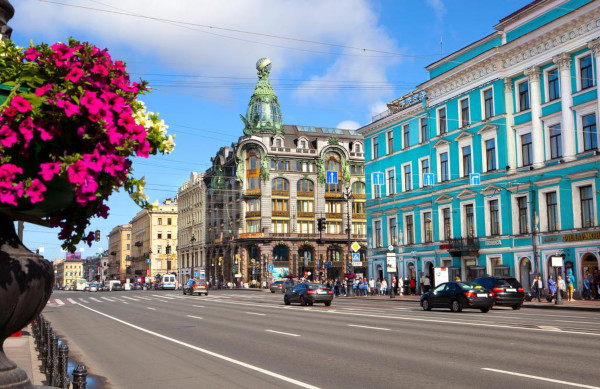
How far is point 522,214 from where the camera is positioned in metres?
41.6

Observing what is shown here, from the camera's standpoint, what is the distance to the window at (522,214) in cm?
4122

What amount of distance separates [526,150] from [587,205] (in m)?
6.06

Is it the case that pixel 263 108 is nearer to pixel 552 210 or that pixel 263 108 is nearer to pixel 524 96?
pixel 524 96

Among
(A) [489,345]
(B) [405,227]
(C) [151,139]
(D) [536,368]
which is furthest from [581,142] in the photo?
(C) [151,139]

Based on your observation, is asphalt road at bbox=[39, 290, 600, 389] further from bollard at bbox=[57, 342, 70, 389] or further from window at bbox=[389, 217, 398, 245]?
window at bbox=[389, 217, 398, 245]

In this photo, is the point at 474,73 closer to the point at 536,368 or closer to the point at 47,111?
the point at 536,368

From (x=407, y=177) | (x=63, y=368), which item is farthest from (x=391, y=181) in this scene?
(x=63, y=368)

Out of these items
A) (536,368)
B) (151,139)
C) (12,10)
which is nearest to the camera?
(151,139)

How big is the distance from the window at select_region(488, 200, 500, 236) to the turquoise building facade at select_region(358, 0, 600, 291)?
77 millimetres

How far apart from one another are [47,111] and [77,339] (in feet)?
55.1

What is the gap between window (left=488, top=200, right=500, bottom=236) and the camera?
43.8 meters

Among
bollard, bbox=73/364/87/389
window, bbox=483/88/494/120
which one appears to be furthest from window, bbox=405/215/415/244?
bollard, bbox=73/364/87/389

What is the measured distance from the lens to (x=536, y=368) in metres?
10.5

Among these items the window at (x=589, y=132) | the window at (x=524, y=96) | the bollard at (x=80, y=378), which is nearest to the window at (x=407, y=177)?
the window at (x=524, y=96)
